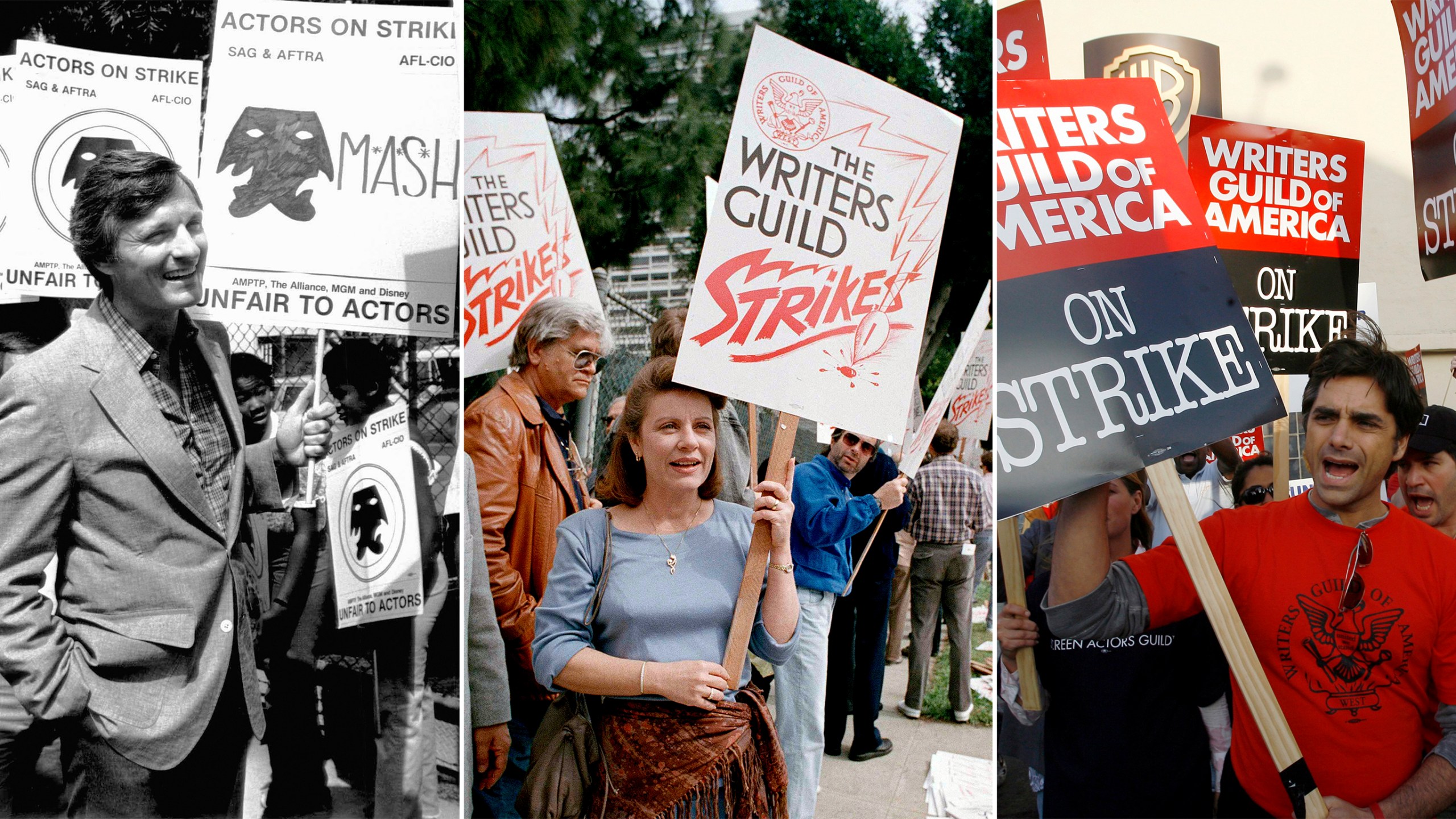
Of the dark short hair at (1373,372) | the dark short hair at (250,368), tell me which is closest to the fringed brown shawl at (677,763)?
the dark short hair at (250,368)

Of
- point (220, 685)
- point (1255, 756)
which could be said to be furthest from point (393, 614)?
point (1255, 756)

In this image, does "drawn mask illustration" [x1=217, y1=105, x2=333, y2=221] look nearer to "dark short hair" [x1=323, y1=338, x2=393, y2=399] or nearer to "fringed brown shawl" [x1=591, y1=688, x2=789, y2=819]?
"dark short hair" [x1=323, y1=338, x2=393, y2=399]

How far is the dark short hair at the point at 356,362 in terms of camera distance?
313cm

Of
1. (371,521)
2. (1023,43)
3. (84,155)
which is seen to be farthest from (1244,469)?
(84,155)

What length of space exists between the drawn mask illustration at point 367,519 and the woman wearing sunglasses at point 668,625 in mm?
1091

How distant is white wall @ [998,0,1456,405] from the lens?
3.16 meters

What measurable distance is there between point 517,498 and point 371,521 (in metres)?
0.47

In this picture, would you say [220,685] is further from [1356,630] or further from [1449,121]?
[1449,121]

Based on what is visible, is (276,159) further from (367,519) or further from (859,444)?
(859,444)

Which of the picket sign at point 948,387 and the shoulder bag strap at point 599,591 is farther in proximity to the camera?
the picket sign at point 948,387

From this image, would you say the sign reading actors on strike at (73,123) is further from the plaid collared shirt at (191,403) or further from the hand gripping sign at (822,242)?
the hand gripping sign at (822,242)

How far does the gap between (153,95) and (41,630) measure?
170cm

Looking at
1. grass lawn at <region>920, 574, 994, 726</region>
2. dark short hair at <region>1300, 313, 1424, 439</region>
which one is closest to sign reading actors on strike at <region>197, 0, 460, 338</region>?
dark short hair at <region>1300, 313, 1424, 439</region>

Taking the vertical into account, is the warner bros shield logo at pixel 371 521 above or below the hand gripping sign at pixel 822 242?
below
